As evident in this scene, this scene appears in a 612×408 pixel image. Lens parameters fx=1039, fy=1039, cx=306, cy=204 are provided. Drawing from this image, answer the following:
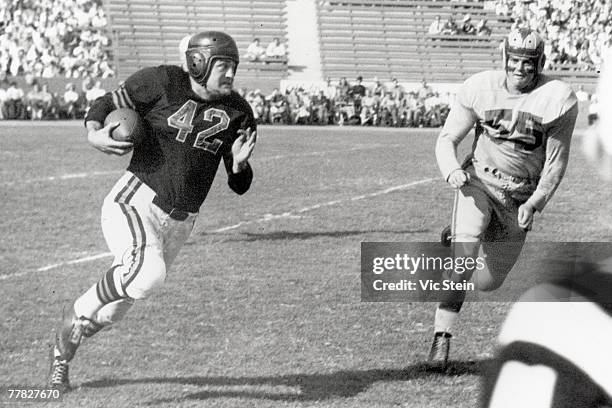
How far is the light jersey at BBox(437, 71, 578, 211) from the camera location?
4059 millimetres

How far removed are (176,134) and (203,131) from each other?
9 centimetres

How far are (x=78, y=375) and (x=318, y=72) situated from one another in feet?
60.8

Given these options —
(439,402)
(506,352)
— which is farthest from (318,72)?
(506,352)

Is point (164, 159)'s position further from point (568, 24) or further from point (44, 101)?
point (44, 101)

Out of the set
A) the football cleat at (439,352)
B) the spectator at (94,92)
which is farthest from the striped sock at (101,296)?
the spectator at (94,92)

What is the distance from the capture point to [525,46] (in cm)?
399

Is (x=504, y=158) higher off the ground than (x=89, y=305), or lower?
higher

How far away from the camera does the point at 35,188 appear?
953 cm

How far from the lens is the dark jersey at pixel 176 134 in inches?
140

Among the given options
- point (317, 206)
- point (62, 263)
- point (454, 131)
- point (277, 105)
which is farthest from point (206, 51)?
point (277, 105)

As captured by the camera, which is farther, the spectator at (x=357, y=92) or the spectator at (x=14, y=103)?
the spectator at (x=357, y=92)

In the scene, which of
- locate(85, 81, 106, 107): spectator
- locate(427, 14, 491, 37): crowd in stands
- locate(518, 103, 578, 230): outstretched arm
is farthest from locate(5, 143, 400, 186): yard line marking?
locate(518, 103, 578, 230): outstretched arm

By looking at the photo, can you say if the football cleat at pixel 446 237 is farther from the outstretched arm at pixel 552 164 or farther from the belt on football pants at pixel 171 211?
the belt on football pants at pixel 171 211

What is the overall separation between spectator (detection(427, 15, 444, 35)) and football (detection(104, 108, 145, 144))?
49.6 feet
